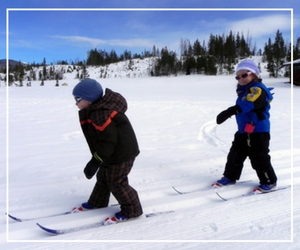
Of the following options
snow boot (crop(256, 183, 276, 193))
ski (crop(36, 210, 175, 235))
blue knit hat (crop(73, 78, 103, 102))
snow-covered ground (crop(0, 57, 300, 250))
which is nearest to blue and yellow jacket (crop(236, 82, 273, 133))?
snow boot (crop(256, 183, 276, 193))

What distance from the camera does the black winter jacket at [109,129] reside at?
→ 2.07 m

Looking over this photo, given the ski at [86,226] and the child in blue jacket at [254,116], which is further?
the child in blue jacket at [254,116]

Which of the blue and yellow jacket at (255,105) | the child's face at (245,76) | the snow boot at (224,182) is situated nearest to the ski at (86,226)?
the snow boot at (224,182)

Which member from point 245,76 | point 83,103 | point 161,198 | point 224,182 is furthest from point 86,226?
point 245,76

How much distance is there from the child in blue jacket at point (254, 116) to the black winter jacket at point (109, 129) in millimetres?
1020

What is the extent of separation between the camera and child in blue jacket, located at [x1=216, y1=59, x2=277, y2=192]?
2.67 meters

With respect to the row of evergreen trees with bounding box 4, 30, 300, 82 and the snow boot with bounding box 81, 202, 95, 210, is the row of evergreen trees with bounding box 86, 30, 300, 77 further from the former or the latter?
the snow boot with bounding box 81, 202, 95, 210

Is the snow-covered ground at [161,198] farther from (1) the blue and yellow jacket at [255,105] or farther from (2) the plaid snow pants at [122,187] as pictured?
(1) the blue and yellow jacket at [255,105]

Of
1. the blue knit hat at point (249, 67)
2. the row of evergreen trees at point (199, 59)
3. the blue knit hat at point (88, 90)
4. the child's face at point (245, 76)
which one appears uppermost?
the row of evergreen trees at point (199, 59)

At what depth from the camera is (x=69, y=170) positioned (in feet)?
11.4

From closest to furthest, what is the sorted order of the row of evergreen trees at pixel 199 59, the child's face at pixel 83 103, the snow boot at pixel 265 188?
the child's face at pixel 83 103 < the snow boot at pixel 265 188 < the row of evergreen trees at pixel 199 59

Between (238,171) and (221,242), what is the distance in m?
1.19

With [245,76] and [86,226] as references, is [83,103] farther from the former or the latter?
[245,76]

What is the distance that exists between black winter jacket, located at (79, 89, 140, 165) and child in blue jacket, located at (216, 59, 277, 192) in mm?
1020
